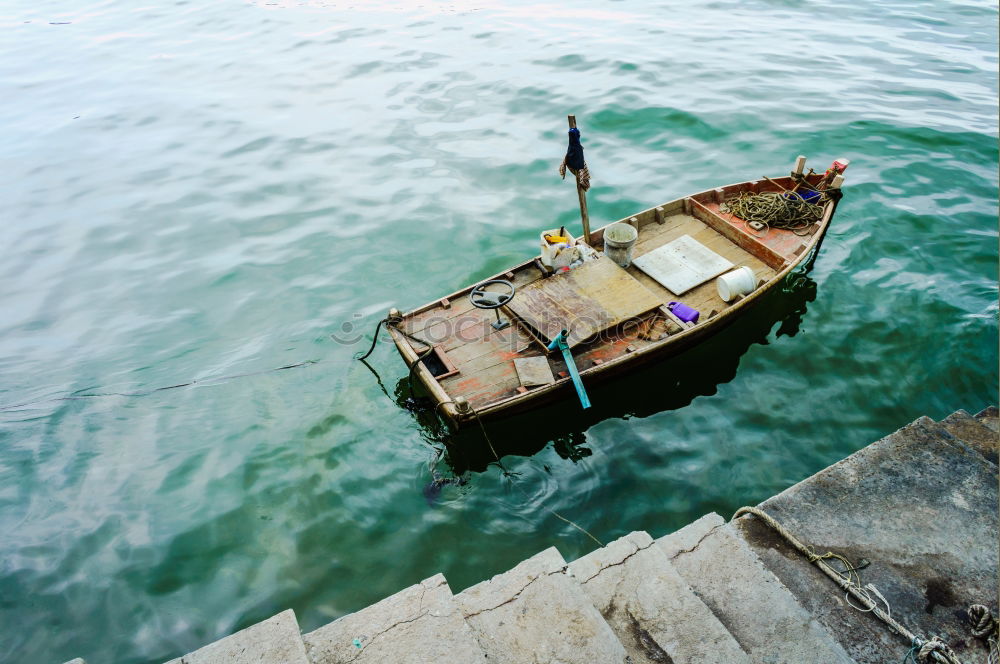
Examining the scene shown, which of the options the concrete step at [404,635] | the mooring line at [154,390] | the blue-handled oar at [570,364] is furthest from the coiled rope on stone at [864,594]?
the mooring line at [154,390]

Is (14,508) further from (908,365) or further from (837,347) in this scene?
(908,365)

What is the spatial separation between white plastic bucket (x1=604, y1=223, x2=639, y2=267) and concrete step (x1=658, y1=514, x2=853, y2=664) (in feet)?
16.3

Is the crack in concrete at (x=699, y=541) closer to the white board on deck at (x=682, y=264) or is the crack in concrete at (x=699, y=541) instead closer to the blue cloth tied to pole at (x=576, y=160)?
the white board on deck at (x=682, y=264)

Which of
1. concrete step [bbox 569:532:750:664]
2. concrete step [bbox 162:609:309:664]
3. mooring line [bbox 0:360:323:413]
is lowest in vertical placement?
concrete step [bbox 569:532:750:664]

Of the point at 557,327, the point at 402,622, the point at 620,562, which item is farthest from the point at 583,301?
the point at 402,622

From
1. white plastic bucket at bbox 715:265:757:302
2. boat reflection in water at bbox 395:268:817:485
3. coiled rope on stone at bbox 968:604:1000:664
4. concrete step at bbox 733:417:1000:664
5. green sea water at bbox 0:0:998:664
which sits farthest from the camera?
white plastic bucket at bbox 715:265:757:302

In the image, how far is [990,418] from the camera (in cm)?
Result: 793

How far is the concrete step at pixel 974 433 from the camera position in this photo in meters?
7.06

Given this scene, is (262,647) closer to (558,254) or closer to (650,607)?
(650,607)

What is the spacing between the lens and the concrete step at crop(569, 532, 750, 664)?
481 cm

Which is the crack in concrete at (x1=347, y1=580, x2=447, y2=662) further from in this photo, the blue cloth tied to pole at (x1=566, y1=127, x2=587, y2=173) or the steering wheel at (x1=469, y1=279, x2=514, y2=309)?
the blue cloth tied to pole at (x1=566, y1=127, x2=587, y2=173)

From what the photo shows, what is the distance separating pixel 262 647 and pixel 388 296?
7654mm

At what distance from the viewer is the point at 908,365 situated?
9.79m

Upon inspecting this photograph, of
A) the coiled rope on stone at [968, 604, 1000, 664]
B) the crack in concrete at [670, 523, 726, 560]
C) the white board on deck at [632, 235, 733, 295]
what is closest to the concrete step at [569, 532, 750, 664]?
the crack in concrete at [670, 523, 726, 560]
